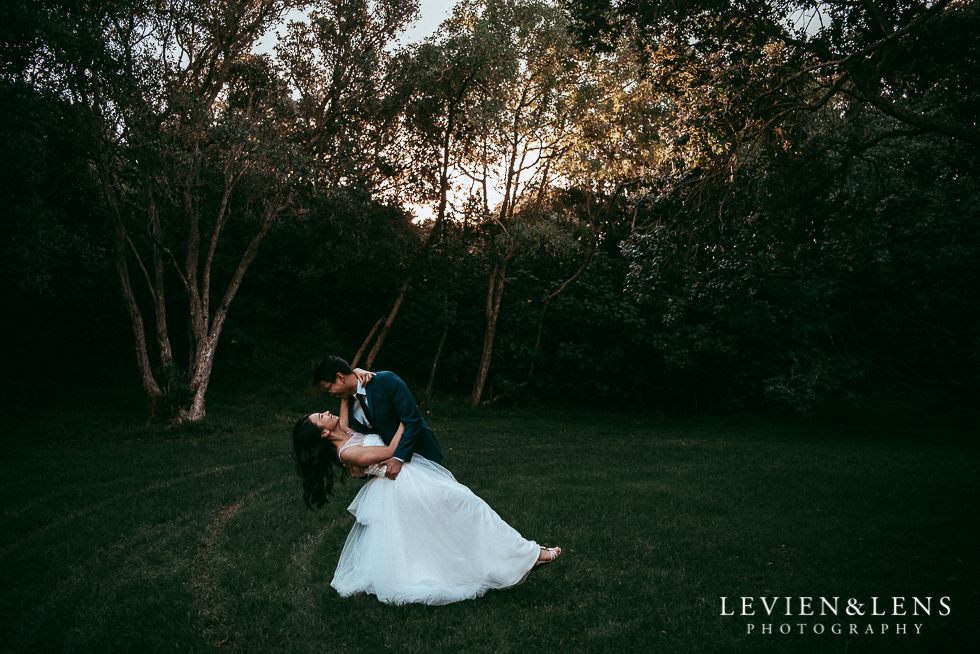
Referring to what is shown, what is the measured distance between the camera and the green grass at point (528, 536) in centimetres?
452

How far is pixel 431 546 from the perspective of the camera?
5.04 meters

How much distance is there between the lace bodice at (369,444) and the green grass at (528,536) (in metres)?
1.08

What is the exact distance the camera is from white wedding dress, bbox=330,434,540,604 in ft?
16.3

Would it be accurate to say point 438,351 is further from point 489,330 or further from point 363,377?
point 363,377

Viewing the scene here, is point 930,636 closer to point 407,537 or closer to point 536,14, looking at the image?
point 407,537

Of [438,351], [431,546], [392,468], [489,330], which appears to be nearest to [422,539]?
[431,546]

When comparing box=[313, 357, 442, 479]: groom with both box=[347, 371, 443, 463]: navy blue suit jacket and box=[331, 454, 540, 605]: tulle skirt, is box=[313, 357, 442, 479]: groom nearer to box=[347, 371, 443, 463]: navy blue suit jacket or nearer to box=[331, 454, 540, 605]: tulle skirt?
box=[347, 371, 443, 463]: navy blue suit jacket

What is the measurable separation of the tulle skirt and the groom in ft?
0.78

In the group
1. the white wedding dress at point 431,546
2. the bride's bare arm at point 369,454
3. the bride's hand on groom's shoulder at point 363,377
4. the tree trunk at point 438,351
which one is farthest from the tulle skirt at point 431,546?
the tree trunk at point 438,351

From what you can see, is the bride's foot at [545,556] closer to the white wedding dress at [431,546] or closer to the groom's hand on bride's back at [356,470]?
the white wedding dress at [431,546]

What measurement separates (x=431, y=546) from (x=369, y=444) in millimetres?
1015

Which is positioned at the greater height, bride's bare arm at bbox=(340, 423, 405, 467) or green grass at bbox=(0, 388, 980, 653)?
bride's bare arm at bbox=(340, 423, 405, 467)

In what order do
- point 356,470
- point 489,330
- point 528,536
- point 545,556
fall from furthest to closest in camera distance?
point 489,330 < point 528,536 < point 545,556 < point 356,470

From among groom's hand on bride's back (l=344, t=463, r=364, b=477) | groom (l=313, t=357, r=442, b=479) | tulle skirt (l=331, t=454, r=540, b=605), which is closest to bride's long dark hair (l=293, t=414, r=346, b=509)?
groom's hand on bride's back (l=344, t=463, r=364, b=477)
